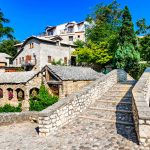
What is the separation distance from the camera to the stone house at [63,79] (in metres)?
24.5

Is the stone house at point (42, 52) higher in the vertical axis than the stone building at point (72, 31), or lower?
lower

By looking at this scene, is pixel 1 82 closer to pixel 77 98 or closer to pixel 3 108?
pixel 3 108

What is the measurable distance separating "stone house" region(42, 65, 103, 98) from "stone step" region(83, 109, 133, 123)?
14742 millimetres

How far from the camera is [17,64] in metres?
44.6

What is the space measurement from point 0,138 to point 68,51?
117ft

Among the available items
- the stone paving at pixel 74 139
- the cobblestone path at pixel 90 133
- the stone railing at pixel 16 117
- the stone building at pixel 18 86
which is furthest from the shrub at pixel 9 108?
the stone paving at pixel 74 139

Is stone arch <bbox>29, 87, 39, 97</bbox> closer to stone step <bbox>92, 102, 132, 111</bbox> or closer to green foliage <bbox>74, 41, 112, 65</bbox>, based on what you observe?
green foliage <bbox>74, 41, 112, 65</bbox>

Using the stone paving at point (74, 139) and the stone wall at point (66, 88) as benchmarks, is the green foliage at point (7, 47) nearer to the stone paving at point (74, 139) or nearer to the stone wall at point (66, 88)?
the stone wall at point (66, 88)

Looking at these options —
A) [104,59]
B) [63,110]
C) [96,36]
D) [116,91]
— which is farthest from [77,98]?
[96,36]

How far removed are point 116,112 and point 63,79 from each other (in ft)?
50.1

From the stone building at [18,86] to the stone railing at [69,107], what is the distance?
1591 cm

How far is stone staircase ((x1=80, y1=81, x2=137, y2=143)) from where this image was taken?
25.4 ft

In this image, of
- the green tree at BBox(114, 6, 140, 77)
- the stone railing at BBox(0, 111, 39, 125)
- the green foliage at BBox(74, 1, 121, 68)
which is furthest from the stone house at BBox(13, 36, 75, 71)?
the stone railing at BBox(0, 111, 39, 125)

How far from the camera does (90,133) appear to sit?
759 centimetres
